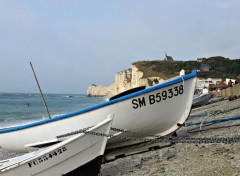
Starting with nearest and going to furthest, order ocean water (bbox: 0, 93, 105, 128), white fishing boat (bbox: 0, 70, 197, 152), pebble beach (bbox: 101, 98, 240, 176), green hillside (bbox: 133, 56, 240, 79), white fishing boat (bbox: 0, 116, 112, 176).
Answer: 1. pebble beach (bbox: 101, 98, 240, 176)
2. white fishing boat (bbox: 0, 116, 112, 176)
3. white fishing boat (bbox: 0, 70, 197, 152)
4. ocean water (bbox: 0, 93, 105, 128)
5. green hillside (bbox: 133, 56, 240, 79)

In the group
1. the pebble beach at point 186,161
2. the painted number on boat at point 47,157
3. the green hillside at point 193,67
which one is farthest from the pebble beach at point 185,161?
the green hillside at point 193,67

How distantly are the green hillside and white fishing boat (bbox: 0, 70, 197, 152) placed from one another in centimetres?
9997

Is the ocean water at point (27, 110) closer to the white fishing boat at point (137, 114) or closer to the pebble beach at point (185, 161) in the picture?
the white fishing boat at point (137, 114)

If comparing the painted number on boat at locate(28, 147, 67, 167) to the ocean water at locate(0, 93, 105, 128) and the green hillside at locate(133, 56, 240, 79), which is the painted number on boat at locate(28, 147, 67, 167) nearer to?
the ocean water at locate(0, 93, 105, 128)

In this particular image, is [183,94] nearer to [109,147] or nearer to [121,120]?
[121,120]

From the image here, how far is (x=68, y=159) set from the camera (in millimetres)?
8086

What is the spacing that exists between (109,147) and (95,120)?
1.25 metres

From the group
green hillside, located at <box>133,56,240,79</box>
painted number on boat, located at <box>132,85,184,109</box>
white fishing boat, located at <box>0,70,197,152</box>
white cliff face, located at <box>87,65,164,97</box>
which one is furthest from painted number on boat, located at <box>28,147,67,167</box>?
green hillside, located at <box>133,56,240,79</box>

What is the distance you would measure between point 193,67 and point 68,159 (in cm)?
12727

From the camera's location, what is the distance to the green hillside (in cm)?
11700

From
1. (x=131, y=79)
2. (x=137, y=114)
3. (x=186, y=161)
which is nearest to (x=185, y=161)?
(x=186, y=161)

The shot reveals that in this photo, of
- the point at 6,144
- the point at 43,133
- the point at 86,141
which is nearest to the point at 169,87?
the point at 86,141

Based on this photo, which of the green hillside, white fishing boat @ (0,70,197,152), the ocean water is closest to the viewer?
white fishing boat @ (0,70,197,152)

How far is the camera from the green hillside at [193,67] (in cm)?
11700
